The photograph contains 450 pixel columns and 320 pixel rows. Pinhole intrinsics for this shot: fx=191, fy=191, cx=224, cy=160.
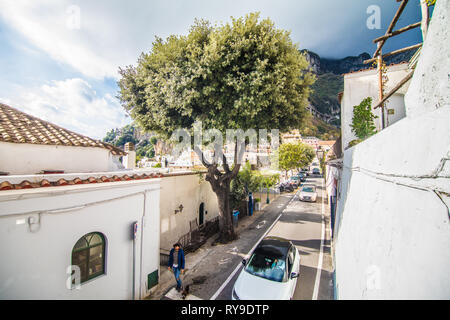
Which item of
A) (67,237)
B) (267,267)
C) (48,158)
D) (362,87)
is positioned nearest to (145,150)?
(48,158)

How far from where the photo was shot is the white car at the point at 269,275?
523cm

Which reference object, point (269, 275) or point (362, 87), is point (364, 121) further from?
point (269, 275)

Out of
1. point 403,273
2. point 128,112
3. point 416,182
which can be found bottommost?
point 403,273

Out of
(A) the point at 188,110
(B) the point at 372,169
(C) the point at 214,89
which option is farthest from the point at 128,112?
(B) the point at 372,169

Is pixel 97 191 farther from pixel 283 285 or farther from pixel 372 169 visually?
pixel 372 169

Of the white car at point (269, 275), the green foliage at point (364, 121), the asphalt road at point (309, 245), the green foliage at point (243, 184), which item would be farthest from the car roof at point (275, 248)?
the green foliage at point (243, 184)

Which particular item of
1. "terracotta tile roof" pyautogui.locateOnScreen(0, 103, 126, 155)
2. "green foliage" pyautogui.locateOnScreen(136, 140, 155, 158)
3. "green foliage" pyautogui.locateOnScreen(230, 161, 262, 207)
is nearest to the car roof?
"green foliage" pyautogui.locateOnScreen(230, 161, 262, 207)

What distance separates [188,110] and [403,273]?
7.89 meters

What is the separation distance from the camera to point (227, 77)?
7.98 metres

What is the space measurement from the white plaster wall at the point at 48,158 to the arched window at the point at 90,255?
3348 mm

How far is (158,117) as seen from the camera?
897cm

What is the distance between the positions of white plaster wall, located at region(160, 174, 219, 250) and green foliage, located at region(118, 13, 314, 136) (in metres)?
3.04

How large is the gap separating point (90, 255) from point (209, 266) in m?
4.77
